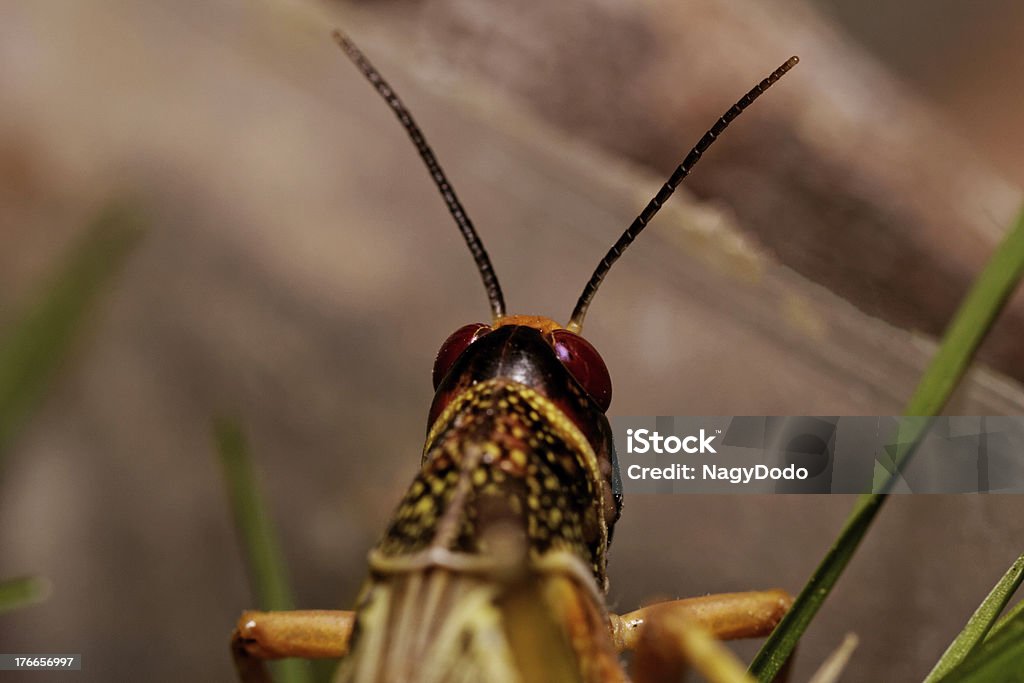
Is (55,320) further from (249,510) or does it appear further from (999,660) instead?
(999,660)

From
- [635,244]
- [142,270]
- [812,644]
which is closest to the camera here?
[812,644]

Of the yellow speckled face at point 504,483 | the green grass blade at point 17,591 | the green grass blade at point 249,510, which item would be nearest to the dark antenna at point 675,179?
the yellow speckled face at point 504,483

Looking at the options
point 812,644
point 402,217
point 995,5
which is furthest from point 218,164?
point 995,5

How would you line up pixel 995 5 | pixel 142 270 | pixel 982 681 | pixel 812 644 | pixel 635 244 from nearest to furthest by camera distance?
pixel 982 681 → pixel 812 644 → pixel 635 244 → pixel 142 270 → pixel 995 5

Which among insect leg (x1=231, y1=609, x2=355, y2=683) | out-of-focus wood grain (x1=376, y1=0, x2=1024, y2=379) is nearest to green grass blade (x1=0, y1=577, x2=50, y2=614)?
insect leg (x1=231, y1=609, x2=355, y2=683)

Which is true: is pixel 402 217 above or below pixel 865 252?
above

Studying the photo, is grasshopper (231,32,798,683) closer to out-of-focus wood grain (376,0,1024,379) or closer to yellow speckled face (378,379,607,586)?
yellow speckled face (378,379,607,586)

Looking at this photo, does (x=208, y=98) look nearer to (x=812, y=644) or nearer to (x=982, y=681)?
(x=812, y=644)

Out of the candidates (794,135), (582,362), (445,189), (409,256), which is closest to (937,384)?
(582,362)

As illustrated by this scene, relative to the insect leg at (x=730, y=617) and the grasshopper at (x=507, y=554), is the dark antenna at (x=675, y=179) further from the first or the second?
the insect leg at (x=730, y=617)
